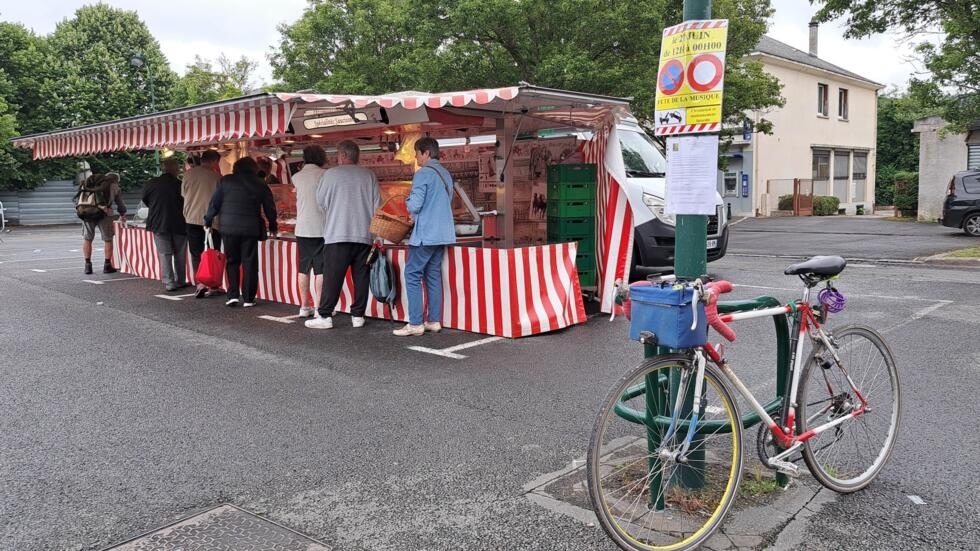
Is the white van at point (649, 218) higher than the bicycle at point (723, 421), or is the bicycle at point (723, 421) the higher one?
the white van at point (649, 218)

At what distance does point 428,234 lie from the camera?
7.38 m

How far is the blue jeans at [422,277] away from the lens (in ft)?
24.6

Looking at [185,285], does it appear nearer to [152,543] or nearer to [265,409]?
[265,409]

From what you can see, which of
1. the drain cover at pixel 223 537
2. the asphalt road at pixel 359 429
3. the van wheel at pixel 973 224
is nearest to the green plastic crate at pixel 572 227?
the asphalt road at pixel 359 429

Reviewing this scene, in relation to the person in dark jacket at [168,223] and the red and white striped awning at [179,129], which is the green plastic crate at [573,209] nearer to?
the red and white striped awning at [179,129]

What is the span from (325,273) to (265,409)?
2958 millimetres

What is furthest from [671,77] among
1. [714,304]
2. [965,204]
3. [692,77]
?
[965,204]

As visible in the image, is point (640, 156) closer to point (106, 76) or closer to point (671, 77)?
point (671, 77)

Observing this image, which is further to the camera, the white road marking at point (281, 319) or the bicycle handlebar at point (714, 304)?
the white road marking at point (281, 319)

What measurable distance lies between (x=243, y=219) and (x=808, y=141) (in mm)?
33329

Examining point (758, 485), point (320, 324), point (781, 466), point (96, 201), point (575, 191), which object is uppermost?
point (575, 191)

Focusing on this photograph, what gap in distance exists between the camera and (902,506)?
3523mm

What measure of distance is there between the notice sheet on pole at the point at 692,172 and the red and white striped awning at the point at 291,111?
10.9 ft

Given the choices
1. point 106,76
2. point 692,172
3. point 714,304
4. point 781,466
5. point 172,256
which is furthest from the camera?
point 106,76
